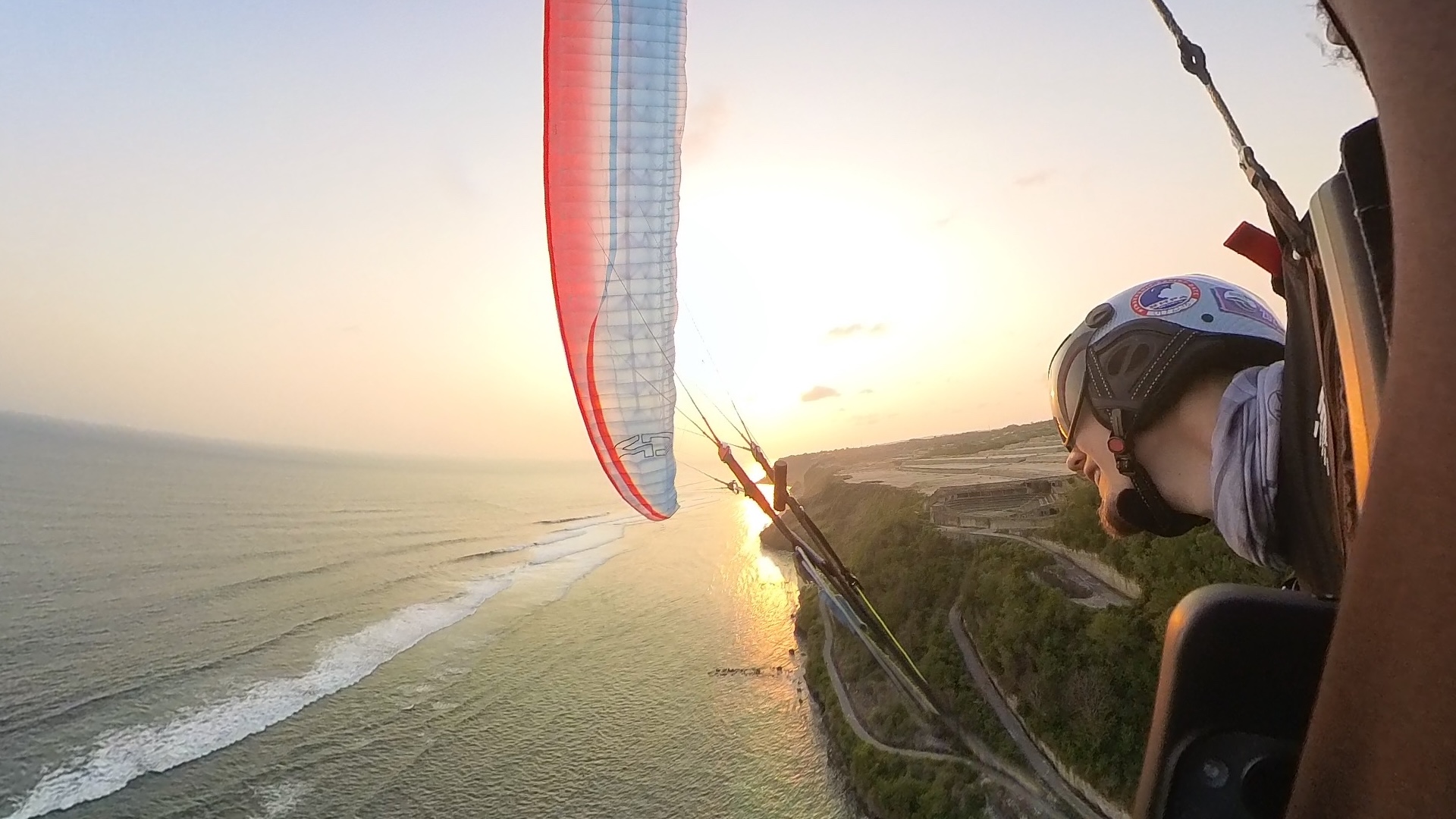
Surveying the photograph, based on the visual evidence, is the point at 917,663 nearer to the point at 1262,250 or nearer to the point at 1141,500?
the point at 1141,500

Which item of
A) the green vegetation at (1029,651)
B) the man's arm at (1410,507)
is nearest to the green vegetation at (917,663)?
the green vegetation at (1029,651)

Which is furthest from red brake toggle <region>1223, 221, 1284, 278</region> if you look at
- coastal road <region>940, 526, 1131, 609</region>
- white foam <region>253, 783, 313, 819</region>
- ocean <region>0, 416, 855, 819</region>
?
white foam <region>253, 783, 313, 819</region>

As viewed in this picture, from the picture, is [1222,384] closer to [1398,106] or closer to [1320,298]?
[1320,298]

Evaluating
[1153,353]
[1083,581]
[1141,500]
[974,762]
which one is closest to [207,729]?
[974,762]

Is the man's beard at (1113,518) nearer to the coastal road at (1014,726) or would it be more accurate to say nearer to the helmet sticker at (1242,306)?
the helmet sticker at (1242,306)

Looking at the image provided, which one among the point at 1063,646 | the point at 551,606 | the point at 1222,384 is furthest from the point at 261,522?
the point at 1222,384

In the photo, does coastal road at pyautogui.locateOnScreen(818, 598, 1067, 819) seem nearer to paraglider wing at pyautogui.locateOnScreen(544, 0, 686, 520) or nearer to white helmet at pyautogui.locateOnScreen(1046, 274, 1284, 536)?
paraglider wing at pyautogui.locateOnScreen(544, 0, 686, 520)
